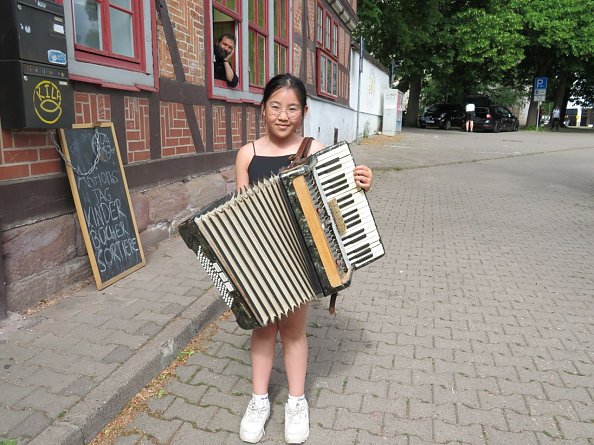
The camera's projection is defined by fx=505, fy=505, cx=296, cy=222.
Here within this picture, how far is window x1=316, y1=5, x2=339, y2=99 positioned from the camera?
12.0 metres

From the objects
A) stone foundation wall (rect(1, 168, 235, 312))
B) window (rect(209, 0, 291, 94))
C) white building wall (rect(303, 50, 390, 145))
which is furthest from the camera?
white building wall (rect(303, 50, 390, 145))

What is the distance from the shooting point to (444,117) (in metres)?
31.2

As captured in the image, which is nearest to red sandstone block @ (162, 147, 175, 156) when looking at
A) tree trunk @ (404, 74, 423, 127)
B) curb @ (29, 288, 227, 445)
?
curb @ (29, 288, 227, 445)

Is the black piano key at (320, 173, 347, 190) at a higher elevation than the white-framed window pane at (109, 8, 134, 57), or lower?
lower

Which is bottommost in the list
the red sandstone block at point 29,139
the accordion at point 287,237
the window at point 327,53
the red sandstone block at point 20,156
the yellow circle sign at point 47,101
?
the accordion at point 287,237

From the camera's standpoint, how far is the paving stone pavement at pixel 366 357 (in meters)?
2.51

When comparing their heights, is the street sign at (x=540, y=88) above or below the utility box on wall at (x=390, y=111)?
above

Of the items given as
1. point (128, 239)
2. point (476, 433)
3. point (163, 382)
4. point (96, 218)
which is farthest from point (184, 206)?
point (476, 433)

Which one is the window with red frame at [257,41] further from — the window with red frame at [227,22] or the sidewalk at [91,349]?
the sidewalk at [91,349]

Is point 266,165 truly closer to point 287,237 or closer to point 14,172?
point 287,237

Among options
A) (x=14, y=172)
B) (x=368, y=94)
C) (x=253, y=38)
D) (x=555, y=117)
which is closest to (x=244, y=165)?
(x=14, y=172)

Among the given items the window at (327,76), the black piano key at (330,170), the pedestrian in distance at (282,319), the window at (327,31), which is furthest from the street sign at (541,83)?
the black piano key at (330,170)

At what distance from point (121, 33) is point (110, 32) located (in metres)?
0.21

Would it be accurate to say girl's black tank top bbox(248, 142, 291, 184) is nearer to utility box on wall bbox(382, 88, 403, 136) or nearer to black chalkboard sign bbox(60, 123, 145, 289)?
black chalkboard sign bbox(60, 123, 145, 289)
